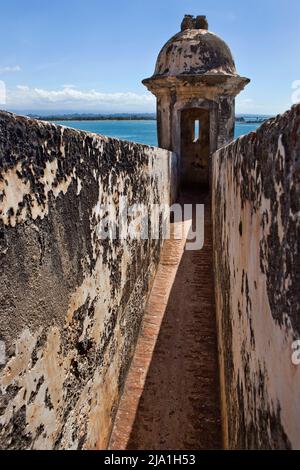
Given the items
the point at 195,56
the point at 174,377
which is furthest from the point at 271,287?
the point at 195,56

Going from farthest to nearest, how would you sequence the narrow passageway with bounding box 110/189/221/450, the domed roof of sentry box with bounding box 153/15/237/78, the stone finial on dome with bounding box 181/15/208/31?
1. the stone finial on dome with bounding box 181/15/208/31
2. the domed roof of sentry box with bounding box 153/15/237/78
3. the narrow passageway with bounding box 110/189/221/450

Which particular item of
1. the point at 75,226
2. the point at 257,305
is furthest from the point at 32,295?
the point at 257,305

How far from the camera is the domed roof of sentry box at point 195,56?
8.05 metres

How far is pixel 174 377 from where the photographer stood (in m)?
2.72

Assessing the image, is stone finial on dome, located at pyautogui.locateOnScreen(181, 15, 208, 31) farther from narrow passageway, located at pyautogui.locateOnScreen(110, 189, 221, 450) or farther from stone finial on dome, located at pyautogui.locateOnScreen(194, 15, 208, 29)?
narrow passageway, located at pyautogui.locateOnScreen(110, 189, 221, 450)

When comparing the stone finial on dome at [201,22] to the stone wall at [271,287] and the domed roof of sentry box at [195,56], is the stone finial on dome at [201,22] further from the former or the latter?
the stone wall at [271,287]

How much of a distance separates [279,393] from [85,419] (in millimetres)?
1154

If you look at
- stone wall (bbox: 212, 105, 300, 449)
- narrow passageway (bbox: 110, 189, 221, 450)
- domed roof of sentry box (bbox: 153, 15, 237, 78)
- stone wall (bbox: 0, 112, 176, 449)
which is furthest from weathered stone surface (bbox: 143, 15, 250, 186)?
stone wall (bbox: 212, 105, 300, 449)

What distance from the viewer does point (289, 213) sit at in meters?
0.77

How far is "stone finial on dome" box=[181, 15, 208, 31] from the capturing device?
29.2 ft

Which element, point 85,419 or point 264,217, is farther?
point 85,419

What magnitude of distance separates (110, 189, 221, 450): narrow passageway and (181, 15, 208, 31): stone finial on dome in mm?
7184
